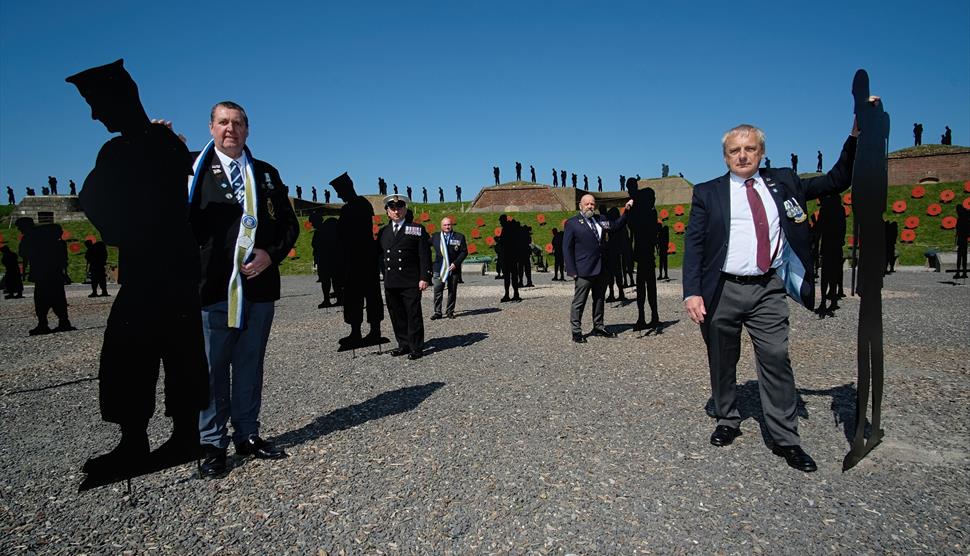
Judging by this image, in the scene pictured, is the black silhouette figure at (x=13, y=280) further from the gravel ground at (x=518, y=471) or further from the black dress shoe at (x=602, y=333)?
the black dress shoe at (x=602, y=333)

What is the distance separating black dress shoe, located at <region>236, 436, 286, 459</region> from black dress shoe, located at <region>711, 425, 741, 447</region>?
3.09 meters

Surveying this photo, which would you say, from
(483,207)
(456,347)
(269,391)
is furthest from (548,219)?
(269,391)

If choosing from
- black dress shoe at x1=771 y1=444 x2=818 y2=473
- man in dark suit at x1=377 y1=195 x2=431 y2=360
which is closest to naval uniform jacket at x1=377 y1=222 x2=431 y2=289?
man in dark suit at x1=377 y1=195 x2=431 y2=360

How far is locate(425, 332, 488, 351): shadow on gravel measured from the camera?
A: 8.82 meters

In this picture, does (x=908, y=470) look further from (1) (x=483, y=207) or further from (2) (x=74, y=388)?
(1) (x=483, y=207)

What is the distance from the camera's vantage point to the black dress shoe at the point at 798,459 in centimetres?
358

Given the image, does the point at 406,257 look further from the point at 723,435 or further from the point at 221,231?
the point at 723,435

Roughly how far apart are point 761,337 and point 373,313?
4191 millimetres

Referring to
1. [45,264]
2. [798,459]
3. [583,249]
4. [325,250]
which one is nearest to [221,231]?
[798,459]

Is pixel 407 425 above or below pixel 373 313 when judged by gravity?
below

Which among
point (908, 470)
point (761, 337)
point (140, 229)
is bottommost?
point (908, 470)

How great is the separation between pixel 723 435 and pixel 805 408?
1.35 metres

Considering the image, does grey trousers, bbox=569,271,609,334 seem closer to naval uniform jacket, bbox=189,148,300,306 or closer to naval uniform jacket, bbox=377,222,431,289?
naval uniform jacket, bbox=377,222,431,289

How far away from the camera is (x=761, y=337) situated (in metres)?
3.86
